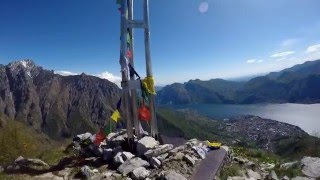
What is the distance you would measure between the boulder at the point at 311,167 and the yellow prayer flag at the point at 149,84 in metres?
Result: 6.81

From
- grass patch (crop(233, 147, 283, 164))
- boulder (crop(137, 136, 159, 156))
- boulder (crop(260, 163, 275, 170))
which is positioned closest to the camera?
boulder (crop(137, 136, 159, 156))

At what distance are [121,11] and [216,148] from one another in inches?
280

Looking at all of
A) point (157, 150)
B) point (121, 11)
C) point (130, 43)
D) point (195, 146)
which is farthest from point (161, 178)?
point (121, 11)

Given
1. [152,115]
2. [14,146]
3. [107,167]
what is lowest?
[14,146]

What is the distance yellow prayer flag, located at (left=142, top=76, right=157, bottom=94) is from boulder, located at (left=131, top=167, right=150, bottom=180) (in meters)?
3.61

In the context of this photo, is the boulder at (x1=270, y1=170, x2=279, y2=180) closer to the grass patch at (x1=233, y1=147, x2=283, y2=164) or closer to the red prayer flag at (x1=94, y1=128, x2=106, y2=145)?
the grass patch at (x1=233, y1=147, x2=283, y2=164)

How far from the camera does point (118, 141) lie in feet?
47.2

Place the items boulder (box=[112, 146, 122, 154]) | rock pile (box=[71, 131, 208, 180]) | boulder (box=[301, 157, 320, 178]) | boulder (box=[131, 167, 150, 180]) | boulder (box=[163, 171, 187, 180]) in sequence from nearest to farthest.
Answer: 1. boulder (box=[163, 171, 187, 180])
2. boulder (box=[131, 167, 150, 180])
3. rock pile (box=[71, 131, 208, 180])
4. boulder (box=[301, 157, 320, 178])
5. boulder (box=[112, 146, 122, 154])

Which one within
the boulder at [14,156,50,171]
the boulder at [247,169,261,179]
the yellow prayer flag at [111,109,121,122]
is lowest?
the boulder at [247,169,261,179]

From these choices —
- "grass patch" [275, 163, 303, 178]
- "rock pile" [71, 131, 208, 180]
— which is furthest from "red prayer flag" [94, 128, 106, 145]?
"grass patch" [275, 163, 303, 178]

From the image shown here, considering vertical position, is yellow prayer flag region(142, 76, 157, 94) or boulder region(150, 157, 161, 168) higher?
yellow prayer flag region(142, 76, 157, 94)

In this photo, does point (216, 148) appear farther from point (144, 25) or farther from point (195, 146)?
point (144, 25)

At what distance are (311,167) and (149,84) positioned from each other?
24.1ft

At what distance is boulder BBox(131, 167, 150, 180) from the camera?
10758 mm
